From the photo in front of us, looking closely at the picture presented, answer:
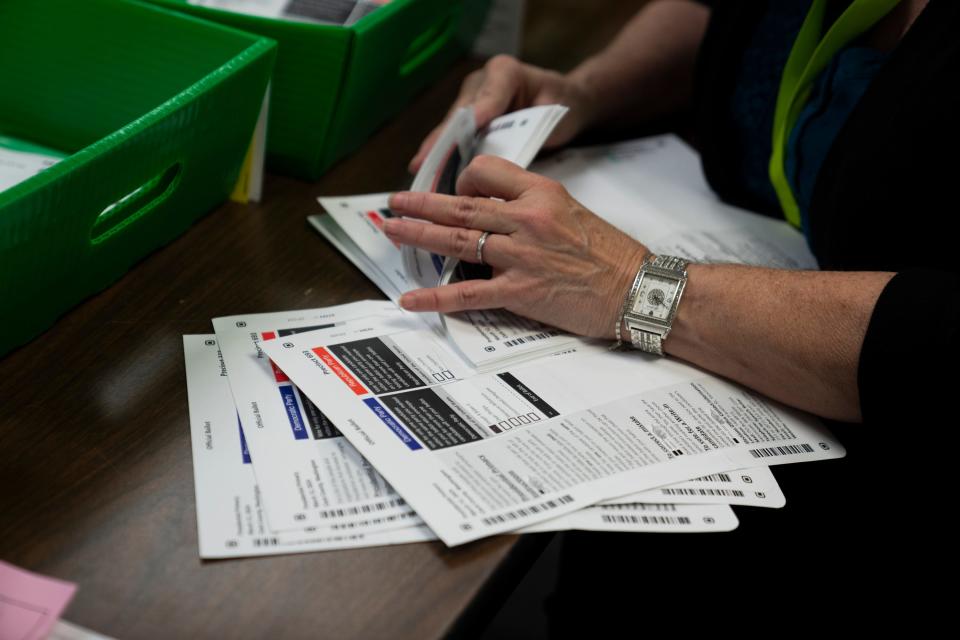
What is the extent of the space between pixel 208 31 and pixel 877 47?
0.70 metres

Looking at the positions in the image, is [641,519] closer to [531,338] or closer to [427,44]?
[531,338]

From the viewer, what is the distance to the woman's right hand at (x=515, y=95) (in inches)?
42.2

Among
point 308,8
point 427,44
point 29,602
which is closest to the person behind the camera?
point 29,602

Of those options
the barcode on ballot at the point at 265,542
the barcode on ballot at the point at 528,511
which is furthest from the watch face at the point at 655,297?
the barcode on ballot at the point at 265,542

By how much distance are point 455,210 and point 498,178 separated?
53 mm

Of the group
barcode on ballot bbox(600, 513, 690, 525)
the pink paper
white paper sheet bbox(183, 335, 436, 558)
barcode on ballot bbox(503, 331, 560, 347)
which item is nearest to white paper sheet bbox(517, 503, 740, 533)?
barcode on ballot bbox(600, 513, 690, 525)

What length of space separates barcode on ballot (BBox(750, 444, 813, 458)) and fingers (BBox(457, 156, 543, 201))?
1.05ft

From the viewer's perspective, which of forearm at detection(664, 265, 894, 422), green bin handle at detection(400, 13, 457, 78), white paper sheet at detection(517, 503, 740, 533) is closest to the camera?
white paper sheet at detection(517, 503, 740, 533)

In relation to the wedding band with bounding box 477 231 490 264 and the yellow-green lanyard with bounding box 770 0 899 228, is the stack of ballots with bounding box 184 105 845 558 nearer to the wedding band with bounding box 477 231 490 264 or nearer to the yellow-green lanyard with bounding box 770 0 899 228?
the wedding band with bounding box 477 231 490 264

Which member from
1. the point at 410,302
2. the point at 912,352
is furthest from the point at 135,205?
the point at 912,352

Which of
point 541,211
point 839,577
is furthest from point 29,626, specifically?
point 839,577

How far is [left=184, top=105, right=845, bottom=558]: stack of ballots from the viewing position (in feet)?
2.16

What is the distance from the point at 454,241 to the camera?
867 millimetres

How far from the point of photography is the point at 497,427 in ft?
2.43
